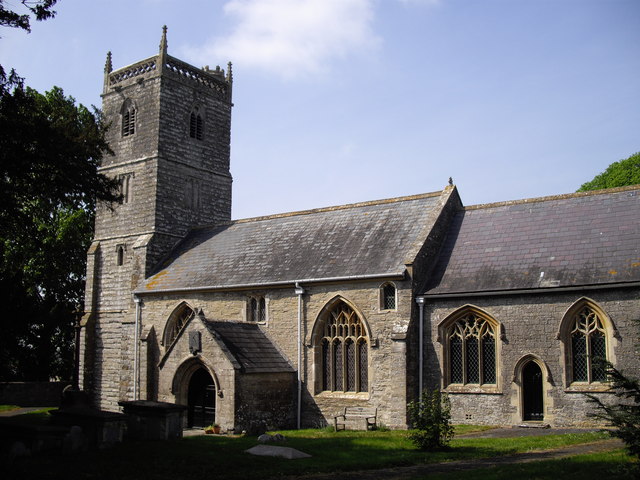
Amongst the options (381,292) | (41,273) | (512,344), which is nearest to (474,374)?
(512,344)

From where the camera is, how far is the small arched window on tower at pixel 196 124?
37.5m

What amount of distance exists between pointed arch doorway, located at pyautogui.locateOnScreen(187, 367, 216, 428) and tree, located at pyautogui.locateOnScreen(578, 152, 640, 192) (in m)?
25.3

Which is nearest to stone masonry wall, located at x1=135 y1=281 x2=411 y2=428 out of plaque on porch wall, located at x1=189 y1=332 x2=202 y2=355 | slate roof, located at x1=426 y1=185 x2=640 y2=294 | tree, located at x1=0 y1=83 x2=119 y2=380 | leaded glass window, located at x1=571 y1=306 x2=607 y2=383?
plaque on porch wall, located at x1=189 y1=332 x2=202 y2=355

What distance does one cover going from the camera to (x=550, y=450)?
54.0 feet

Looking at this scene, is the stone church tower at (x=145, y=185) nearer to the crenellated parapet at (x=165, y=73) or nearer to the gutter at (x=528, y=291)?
the crenellated parapet at (x=165, y=73)

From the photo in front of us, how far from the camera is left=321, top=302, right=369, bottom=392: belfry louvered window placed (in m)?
25.6

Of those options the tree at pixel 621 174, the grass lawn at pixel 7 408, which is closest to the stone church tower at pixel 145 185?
the grass lawn at pixel 7 408

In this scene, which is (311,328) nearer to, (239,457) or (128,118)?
(239,457)

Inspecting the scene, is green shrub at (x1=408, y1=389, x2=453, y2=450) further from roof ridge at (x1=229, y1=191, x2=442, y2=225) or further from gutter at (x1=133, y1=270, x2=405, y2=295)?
roof ridge at (x1=229, y1=191, x2=442, y2=225)

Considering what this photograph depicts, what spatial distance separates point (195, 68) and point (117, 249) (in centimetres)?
1088

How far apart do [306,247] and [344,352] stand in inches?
208

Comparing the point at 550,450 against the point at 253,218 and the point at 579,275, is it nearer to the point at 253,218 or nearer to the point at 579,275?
the point at 579,275

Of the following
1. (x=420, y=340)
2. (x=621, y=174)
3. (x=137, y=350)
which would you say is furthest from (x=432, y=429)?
(x=621, y=174)

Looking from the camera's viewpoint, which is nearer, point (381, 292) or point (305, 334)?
point (381, 292)
